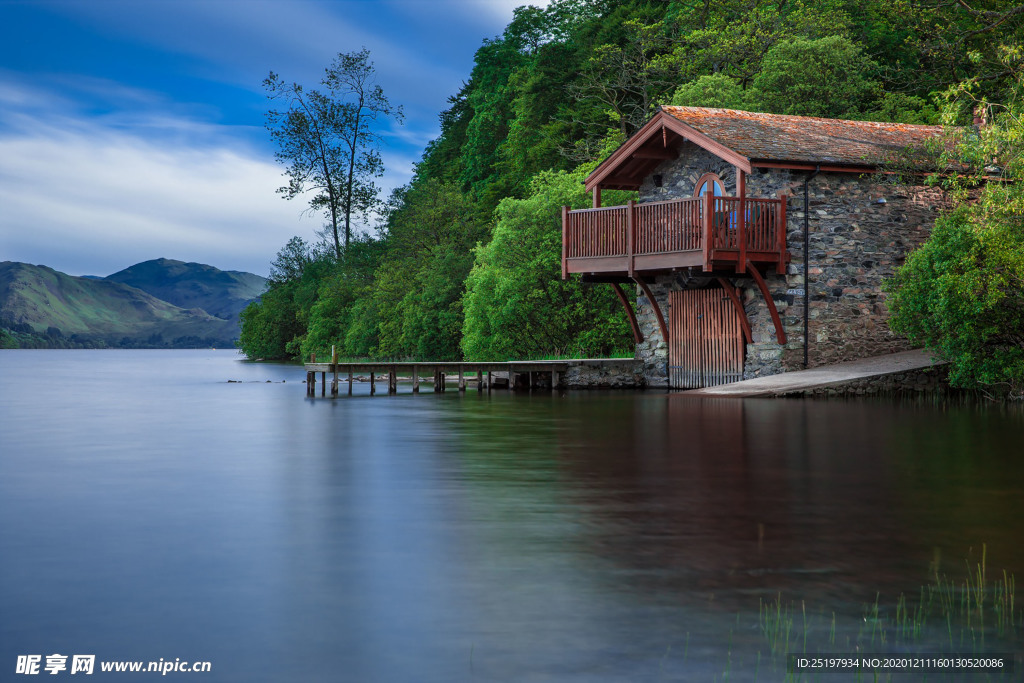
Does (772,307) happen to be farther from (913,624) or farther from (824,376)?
(913,624)

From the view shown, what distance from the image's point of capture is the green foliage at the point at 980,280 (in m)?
19.5

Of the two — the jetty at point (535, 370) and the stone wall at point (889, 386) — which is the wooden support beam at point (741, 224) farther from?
the jetty at point (535, 370)

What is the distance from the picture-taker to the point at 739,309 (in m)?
24.9

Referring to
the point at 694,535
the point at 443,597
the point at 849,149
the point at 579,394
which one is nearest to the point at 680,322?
the point at 579,394

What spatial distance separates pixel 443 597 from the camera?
19.1 feet

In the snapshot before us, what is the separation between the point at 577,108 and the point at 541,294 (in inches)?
717

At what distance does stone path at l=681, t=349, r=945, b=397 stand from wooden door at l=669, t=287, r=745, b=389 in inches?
61.5

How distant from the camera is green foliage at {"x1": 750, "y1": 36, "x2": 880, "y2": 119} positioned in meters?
34.2

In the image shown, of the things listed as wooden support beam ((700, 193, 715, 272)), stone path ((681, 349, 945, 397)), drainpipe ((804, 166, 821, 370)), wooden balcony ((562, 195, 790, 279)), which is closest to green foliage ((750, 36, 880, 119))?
drainpipe ((804, 166, 821, 370))

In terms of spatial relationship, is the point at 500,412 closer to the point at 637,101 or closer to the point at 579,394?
the point at 579,394

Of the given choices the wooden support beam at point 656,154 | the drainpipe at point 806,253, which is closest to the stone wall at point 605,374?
the wooden support beam at point 656,154

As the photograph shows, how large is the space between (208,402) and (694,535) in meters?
22.7

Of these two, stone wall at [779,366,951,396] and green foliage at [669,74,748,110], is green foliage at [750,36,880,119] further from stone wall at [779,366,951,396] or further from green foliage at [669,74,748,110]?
stone wall at [779,366,951,396]

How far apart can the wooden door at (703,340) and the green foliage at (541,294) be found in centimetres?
400
